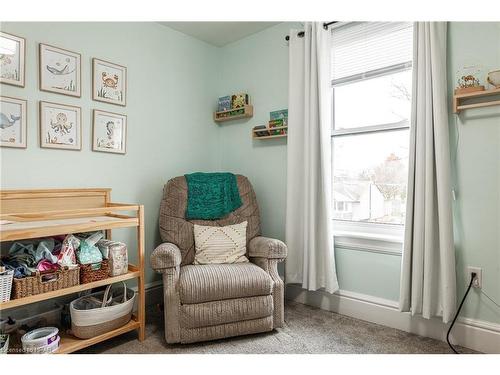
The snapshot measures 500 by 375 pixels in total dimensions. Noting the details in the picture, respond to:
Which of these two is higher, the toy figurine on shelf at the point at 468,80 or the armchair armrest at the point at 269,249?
the toy figurine on shelf at the point at 468,80

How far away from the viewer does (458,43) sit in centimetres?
190

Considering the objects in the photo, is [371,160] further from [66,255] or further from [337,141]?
[66,255]

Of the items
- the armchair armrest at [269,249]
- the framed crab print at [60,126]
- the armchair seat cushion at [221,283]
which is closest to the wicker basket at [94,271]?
the armchair seat cushion at [221,283]

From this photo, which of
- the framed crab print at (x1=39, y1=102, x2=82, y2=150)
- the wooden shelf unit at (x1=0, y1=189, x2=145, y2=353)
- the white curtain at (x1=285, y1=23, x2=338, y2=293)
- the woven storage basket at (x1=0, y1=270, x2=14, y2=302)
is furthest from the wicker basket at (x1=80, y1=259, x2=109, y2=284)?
the white curtain at (x1=285, y1=23, x2=338, y2=293)

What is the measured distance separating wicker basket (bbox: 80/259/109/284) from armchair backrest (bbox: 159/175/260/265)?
0.54 meters

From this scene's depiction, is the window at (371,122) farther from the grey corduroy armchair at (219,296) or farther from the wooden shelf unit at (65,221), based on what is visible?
the wooden shelf unit at (65,221)

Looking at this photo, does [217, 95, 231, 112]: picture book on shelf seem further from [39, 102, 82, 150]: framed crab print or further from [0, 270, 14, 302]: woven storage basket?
[0, 270, 14, 302]: woven storage basket

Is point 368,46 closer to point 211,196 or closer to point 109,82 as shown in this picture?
point 211,196

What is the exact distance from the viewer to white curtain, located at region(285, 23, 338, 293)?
2.37 m

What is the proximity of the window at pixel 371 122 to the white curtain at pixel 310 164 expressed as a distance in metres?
0.15

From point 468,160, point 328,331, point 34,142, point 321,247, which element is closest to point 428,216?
point 468,160

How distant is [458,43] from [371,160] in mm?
870

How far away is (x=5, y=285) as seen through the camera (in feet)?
4.91

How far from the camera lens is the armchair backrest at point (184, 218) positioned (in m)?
2.33
